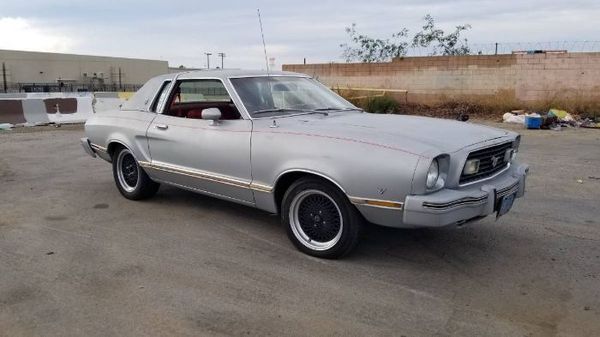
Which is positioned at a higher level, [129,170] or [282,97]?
[282,97]

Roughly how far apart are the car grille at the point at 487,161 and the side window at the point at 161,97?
3.35 m

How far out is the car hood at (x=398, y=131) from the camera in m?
3.91

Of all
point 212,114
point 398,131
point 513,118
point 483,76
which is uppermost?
point 483,76

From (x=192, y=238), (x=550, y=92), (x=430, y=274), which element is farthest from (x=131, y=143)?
(x=550, y=92)

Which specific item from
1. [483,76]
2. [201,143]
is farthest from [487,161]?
[483,76]

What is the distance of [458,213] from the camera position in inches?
149

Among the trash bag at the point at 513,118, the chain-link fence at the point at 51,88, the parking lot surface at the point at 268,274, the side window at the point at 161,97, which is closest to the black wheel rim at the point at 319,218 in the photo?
the parking lot surface at the point at 268,274

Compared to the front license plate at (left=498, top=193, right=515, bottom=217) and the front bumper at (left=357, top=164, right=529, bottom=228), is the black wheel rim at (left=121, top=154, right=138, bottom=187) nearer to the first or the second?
the front bumper at (left=357, top=164, right=529, bottom=228)

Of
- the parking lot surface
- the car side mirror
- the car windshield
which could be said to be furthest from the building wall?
the car side mirror

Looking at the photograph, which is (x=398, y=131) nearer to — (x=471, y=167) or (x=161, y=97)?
(x=471, y=167)

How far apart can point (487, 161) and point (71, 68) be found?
59.4 m

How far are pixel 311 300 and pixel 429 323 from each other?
2.57 ft

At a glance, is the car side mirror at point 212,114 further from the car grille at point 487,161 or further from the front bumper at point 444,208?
the car grille at point 487,161

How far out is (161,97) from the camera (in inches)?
232
